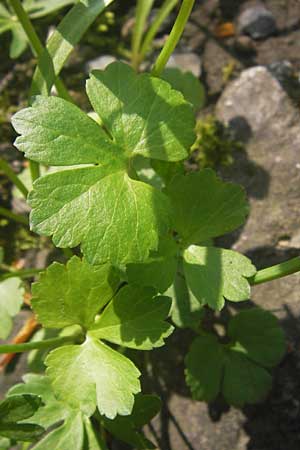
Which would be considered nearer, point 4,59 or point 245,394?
point 245,394

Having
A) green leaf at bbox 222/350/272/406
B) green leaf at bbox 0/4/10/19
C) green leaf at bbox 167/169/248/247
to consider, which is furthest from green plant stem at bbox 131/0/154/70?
green leaf at bbox 222/350/272/406

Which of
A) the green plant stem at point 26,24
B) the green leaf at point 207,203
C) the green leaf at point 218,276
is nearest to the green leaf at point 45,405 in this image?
the green leaf at point 218,276

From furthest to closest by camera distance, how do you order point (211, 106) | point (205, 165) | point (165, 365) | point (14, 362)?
point (211, 106) < point (205, 165) < point (14, 362) < point (165, 365)

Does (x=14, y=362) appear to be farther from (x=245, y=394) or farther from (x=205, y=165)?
(x=205, y=165)

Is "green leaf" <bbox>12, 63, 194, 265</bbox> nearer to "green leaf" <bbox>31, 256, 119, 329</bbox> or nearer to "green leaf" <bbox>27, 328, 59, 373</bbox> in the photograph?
"green leaf" <bbox>31, 256, 119, 329</bbox>

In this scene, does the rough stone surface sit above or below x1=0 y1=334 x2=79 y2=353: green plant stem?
below

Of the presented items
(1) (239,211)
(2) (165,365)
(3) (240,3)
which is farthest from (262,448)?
(3) (240,3)

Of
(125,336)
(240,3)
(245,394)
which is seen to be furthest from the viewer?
(240,3)
